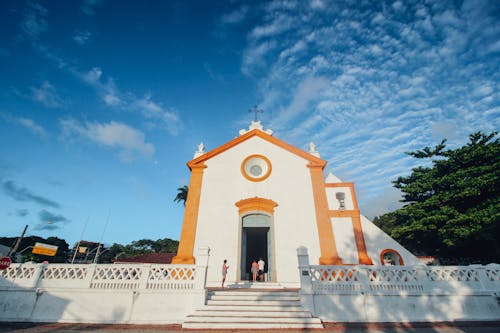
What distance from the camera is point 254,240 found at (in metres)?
14.0

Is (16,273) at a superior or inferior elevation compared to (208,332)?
superior

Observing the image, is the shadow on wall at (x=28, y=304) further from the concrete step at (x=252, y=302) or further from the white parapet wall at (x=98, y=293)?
the concrete step at (x=252, y=302)

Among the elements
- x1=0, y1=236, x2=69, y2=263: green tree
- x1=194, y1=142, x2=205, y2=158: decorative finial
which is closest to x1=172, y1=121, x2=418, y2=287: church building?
x1=194, y1=142, x2=205, y2=158: decorative finial

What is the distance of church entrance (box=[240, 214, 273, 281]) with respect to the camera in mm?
11021

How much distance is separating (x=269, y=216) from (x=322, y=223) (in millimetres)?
2686

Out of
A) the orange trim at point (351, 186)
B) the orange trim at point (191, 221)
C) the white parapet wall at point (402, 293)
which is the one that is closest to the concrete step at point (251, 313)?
the white parapet wall at point (402, 293)

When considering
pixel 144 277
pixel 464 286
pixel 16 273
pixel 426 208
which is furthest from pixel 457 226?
pixel 16 273

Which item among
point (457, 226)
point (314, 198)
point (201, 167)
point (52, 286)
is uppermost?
point (201, 167)

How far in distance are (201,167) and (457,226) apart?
49.7ft

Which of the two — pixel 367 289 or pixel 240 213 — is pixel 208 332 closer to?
pixel 367 289

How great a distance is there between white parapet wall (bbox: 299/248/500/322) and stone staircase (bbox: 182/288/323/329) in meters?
0.54

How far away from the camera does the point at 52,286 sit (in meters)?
7.16

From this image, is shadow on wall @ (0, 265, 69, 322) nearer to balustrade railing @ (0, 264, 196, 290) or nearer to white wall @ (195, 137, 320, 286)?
balustrade railing @ (0, 264, 196, 290)

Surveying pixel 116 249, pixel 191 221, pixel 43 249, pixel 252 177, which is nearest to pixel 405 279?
pixel 252 177
